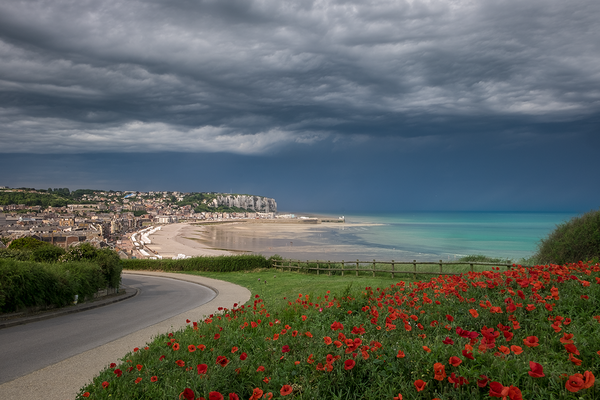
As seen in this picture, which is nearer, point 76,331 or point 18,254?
point 76,331

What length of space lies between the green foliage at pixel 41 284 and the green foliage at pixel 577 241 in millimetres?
21276

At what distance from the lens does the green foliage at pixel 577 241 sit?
584 inches

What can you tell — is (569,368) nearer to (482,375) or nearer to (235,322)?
(482,375)

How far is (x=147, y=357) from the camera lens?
223 inches

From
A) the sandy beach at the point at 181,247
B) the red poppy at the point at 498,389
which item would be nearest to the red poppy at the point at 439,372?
the red poppy at the point at 498,389

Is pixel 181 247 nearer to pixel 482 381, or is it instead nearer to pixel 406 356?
pixel 406 356

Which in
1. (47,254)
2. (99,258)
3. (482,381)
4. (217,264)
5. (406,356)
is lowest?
(217,264)

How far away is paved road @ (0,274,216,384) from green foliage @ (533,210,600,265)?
17.0 m

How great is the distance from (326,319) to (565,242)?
14.5 metres

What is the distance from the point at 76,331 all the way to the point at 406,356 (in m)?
11.7

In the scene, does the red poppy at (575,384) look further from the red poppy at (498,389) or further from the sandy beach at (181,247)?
the sandy beach at (181,247)

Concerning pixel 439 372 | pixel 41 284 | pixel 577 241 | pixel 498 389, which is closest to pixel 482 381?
pixel 439 372

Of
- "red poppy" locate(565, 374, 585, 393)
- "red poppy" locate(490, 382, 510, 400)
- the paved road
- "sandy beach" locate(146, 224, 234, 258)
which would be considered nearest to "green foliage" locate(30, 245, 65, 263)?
the paved road

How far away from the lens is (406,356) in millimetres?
3971
